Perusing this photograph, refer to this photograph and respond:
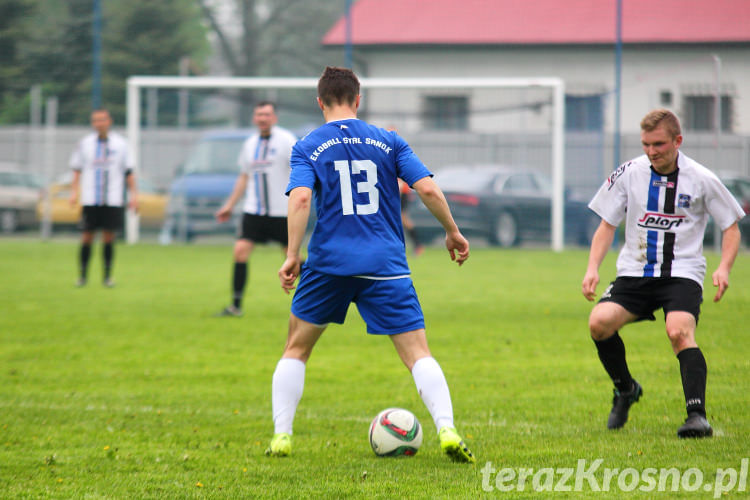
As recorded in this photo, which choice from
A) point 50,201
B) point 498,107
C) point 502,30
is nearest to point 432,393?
point 498,107

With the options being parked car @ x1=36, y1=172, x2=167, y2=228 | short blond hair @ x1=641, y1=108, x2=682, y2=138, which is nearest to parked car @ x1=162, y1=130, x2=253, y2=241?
parked car @ x1=36, y1=172, x2=167, y2=228

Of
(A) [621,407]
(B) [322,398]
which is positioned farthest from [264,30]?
(A) [621,407]

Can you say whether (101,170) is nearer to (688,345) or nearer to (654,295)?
(654,295)

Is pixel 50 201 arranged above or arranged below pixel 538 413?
above

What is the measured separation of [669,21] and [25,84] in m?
14.4

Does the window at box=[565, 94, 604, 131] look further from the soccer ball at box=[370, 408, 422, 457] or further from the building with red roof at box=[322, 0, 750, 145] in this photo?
the soccer ball at box=[370, 408, 422, 457]

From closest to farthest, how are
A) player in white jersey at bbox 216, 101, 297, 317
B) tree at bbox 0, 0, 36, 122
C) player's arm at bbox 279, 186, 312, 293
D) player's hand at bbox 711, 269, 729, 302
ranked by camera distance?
player's arm at bbox 279, 186, 312, 293, player's hand at bbox 711, 269, 729, 302, player in white jersey at bbox 216, 101, 297, 317, tree at bbox 0, 0, 36, 122

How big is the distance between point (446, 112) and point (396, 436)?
1635 cm

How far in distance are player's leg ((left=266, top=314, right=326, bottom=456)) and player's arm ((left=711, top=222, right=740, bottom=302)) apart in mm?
1950

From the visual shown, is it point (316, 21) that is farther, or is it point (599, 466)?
point (316, 21)

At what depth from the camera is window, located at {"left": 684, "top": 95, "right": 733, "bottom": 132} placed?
18000 mm

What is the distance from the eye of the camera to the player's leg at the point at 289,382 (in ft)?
15.0

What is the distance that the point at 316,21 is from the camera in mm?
28438

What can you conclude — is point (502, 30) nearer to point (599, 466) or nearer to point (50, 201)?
point (50, 201)
